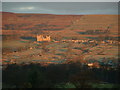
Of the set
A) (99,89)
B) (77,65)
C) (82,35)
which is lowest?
(99,89)

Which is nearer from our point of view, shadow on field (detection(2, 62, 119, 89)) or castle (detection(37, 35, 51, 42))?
shadow on field (detection(2, 62, 119, 89))

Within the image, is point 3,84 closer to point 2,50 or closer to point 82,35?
point 2,50

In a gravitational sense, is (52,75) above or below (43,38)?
below

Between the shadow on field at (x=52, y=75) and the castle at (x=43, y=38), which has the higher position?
the castle at (x=43, y=38)

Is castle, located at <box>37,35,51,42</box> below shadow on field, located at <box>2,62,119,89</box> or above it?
above

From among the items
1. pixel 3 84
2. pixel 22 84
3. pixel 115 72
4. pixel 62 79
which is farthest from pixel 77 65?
pixel 3 84

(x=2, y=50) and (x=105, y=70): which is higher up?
(x=2, y=50)

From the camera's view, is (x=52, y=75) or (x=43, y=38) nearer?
(x=52, y=75)

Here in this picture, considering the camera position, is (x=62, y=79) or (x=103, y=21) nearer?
(x=62, y=79)

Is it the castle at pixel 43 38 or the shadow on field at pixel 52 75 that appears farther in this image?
the castle at pixel 43 38
